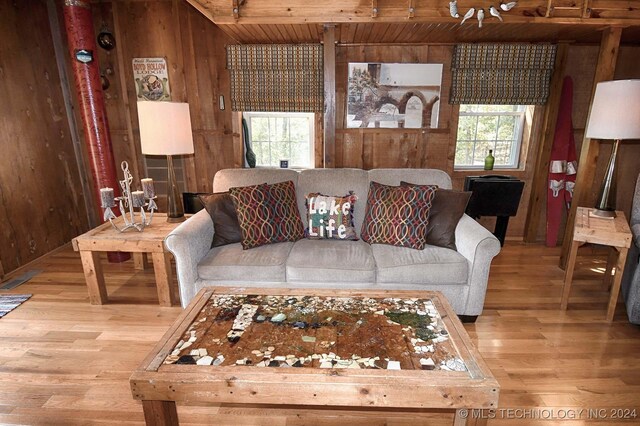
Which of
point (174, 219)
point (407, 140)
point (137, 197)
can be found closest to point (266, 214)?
point (174, 219)

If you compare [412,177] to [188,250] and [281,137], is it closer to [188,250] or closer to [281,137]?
[188,250]

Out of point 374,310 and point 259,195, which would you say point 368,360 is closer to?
point 374,310

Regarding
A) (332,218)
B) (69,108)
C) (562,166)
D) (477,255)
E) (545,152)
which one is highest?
(69,108)

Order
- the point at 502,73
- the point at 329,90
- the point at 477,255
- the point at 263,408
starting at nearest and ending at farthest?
the point at 263,408
the point at 477,255
the point at 329,90
the point at 502,73

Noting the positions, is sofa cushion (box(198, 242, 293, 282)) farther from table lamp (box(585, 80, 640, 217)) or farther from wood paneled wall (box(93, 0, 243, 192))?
table lamp (box(585, 80, 640, 217))

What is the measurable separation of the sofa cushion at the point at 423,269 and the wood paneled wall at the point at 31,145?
3.32m

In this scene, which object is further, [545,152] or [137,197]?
[545,152]

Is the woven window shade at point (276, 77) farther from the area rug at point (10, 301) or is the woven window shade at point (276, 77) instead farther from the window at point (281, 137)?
the area rug at point (10, 301)

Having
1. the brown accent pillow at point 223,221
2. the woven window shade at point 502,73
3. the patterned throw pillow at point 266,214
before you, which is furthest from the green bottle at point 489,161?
the brown accent pillow at point 223,221

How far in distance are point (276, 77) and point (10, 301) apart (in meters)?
3.05

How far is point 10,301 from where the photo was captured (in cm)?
271

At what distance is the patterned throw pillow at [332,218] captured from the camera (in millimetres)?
2586

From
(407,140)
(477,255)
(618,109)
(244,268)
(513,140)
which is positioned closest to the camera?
(477,255)

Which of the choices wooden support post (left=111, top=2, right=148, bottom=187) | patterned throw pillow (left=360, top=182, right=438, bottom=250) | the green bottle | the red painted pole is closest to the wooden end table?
the red painted pole
